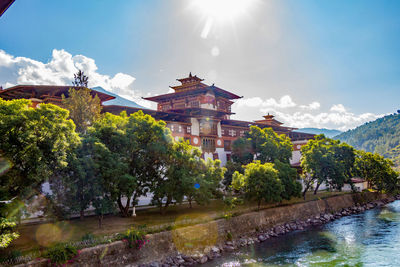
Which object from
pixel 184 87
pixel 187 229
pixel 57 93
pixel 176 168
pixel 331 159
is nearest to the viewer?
pixel 187 229

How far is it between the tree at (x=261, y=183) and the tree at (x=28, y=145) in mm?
20580

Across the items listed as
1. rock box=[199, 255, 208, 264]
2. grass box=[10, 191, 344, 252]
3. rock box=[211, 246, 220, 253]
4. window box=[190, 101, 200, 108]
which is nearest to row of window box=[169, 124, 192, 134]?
window box=[190, 101, 200, 108]

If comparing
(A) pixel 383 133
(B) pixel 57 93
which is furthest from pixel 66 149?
(A) pixel 383 133

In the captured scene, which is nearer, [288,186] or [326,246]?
[326,246]

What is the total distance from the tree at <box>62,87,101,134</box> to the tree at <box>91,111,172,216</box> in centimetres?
378

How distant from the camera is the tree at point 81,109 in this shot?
99.7 ft

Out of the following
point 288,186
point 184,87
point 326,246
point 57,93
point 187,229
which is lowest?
point 326,246

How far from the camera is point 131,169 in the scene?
89.5 ft

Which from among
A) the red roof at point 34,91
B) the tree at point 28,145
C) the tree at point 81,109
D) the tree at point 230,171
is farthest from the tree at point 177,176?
the red roof at point 34,91

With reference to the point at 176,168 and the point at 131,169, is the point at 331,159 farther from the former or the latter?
the point at 131,169

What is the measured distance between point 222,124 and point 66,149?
34.7 metres

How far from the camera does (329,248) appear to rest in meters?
25.9

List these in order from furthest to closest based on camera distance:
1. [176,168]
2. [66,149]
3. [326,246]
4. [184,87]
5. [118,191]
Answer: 1. [184,87]
2. [176,168]
3. [326,246]
4. [118,191]
5. [66,149]

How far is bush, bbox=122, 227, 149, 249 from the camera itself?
20312 millimetres
